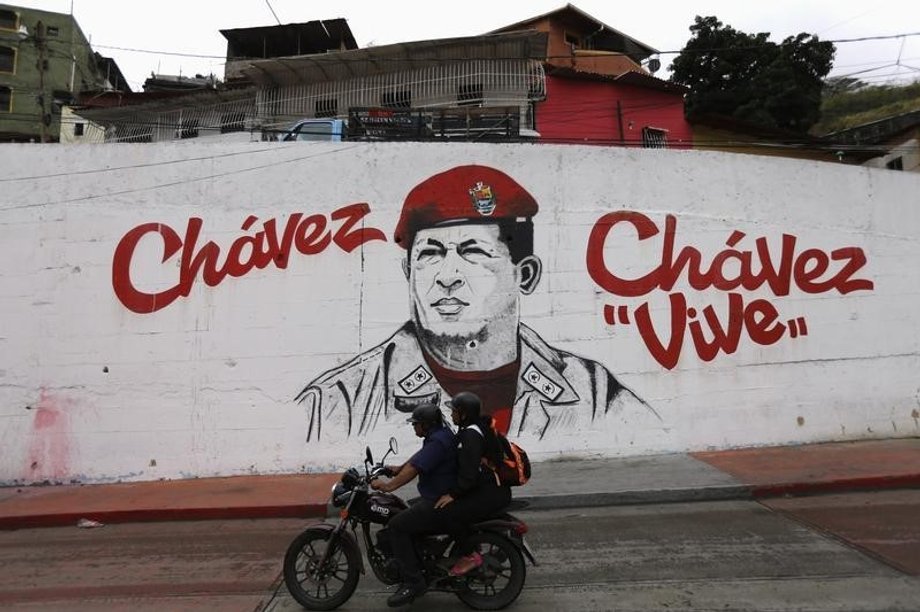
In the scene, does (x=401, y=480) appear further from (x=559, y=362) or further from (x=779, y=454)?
(x=779, y=454)

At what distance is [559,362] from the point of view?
9.01 meters

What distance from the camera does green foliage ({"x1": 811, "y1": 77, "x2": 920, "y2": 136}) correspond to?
132 ft

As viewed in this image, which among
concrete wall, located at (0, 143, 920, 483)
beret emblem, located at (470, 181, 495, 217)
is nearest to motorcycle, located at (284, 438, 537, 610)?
concrete wall, located at (0, 143, 920, 483)

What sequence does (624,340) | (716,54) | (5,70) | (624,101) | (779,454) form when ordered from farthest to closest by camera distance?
(5,70), (716,54), (624,101), (624,340), (779,454)

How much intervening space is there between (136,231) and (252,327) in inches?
87.9

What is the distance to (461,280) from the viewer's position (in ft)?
29.9

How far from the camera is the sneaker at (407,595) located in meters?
4.02

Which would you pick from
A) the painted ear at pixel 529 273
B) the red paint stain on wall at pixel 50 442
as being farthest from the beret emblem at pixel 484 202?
the red paint stain on wall at pixel 50 442

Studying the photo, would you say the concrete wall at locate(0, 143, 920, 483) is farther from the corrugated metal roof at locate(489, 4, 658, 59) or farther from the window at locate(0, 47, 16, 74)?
the window at locate(0, 47, 16, 74)

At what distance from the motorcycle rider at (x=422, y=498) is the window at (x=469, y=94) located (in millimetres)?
14319

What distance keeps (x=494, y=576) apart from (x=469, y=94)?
15091mm

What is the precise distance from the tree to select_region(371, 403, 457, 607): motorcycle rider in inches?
1056

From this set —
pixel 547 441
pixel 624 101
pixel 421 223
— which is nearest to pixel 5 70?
pixel 624 101

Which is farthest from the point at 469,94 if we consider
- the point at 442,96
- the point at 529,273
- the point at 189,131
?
the point at 529,273
